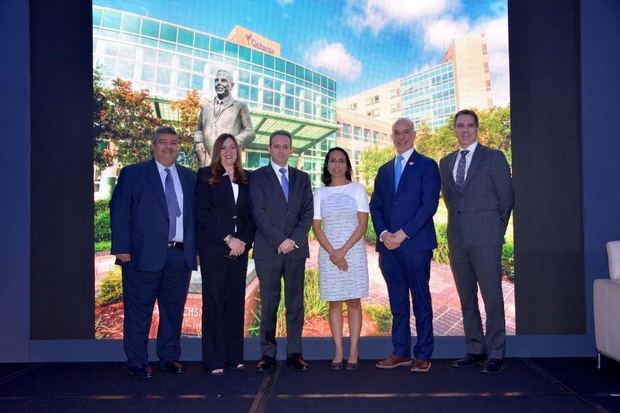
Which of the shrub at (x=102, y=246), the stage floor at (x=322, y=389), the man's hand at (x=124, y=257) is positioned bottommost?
the stage floor at (x=322, y=389)

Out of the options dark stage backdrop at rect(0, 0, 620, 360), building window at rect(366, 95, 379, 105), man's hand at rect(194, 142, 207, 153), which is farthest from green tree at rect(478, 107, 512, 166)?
man's hand at rect(194, 142, 207, 153)

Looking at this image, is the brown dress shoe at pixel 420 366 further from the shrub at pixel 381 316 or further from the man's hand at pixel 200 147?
the man's hand at pixel 200 147

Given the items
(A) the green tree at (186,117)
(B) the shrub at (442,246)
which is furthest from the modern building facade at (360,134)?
(A) the green tree at (186,117)

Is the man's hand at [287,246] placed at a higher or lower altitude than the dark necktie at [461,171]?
lower

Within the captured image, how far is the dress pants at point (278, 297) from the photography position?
13.1 feet

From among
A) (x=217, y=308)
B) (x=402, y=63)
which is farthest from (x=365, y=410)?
(x=402, y=63)

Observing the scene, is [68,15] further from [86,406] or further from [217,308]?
[86,406]

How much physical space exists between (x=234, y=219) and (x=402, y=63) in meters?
1.97

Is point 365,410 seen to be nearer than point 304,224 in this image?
Yes

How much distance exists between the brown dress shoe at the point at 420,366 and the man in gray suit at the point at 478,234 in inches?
10.9

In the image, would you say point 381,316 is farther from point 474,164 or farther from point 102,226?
point 102,226

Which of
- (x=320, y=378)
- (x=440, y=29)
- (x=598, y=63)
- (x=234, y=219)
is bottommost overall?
(x=320, y=378)

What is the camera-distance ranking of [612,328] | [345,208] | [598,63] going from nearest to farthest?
[612,328] < [345,208] < [598,63]

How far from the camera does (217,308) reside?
3.94 metres
